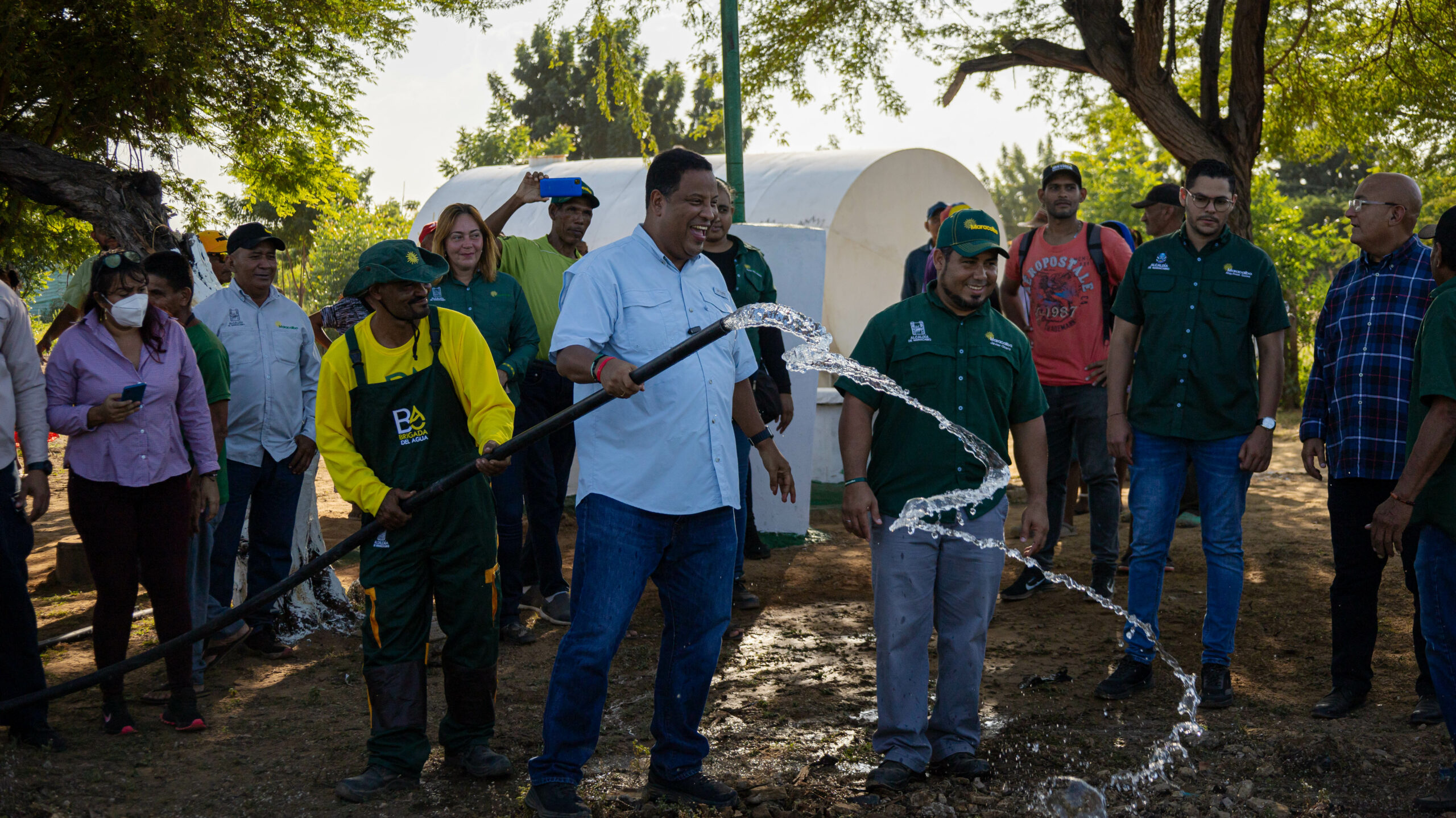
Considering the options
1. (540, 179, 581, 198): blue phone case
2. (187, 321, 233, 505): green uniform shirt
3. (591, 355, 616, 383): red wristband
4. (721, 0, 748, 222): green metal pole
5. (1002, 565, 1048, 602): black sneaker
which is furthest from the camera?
(721, 0, 748, 222): green metal pole

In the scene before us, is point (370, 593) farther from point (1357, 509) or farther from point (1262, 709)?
point (1357, 509)

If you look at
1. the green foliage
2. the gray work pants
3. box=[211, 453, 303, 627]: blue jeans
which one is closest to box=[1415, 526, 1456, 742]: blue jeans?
the gray work pants

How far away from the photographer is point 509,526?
18.7 ft

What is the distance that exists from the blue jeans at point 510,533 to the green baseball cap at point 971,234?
104 inches

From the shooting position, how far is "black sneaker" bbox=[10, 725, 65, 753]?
14.1ft

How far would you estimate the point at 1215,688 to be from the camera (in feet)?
14.9

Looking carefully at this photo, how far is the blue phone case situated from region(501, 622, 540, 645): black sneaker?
2.17 metres

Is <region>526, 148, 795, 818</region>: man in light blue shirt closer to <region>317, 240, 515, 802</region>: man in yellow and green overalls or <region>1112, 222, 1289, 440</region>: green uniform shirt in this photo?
<region>317, 240, 515, 802</region>: man in yellow and green overalls

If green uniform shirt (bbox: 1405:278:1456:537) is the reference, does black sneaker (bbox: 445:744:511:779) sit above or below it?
below

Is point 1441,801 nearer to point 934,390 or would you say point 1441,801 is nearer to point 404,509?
point 934,390

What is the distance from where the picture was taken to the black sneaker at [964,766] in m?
3.79

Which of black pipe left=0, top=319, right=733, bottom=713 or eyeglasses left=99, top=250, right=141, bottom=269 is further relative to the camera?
eyeglasses left=99, top=250, right=141, bottom=269

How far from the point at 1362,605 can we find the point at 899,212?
9327 mm

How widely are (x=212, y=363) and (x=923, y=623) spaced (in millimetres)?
3293
